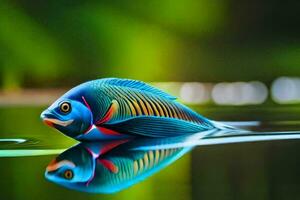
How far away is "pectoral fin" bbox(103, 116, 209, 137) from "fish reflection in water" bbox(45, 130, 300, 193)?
0.7 inches

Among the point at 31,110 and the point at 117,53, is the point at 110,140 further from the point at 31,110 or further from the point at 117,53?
the point at 31,110

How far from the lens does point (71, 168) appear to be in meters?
1.04

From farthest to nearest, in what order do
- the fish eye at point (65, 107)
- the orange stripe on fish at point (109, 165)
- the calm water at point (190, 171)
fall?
the fish eye at point (65, 107) → the orange stripe on fish at point (109, 165) → the calm water at point (190, 171)

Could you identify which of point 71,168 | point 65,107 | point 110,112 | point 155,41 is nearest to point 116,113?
point 110,112

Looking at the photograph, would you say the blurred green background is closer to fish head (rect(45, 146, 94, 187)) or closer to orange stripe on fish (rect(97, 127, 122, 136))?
orange stripe on fish (rect(97, 127, 122, 136))

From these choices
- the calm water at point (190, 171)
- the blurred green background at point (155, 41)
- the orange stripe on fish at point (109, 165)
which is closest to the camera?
the calm water at point (190, 171)

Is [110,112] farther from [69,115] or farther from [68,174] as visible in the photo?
[68,174]

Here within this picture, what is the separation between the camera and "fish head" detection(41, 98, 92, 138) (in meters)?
1.21

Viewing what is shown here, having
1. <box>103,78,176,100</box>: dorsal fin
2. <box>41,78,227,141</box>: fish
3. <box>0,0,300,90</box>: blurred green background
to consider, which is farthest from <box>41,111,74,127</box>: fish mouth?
<box>0,0,300,90</box>: blurred green background

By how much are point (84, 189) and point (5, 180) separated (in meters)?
0.20

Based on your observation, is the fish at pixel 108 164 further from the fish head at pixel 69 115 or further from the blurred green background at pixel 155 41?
the blurred green background at pixel 155 41

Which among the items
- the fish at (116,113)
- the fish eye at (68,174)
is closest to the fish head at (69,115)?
the fish at (116,113)

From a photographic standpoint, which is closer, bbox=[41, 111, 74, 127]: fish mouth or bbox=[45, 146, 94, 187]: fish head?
bbox=[45, 146, 94, 187]: fish head

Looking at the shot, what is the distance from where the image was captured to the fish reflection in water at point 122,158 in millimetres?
975
